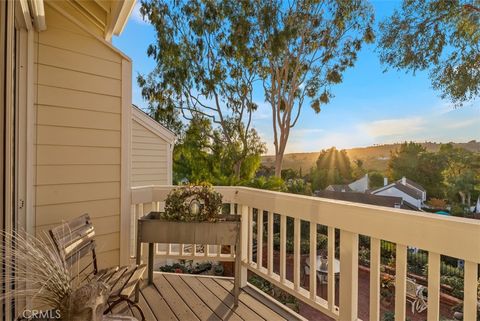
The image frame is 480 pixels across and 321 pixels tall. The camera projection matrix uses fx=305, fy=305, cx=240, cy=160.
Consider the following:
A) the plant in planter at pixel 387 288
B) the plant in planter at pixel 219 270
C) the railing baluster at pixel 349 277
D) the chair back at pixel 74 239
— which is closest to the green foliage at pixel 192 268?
the plant in planter at pixel 219 270

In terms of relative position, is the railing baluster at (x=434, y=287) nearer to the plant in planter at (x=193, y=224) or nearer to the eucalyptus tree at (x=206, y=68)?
the plant in planter at (x=193, y=224)

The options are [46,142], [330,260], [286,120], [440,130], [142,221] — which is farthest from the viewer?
[286,120]

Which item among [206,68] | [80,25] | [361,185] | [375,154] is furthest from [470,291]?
[206,68]

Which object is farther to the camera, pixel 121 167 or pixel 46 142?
pixel 121 167

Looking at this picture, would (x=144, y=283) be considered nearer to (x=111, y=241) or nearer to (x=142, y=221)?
(x=111, y=241)

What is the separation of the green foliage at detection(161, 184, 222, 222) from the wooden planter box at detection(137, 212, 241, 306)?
48 millimetres

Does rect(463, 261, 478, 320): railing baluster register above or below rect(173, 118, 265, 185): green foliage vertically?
below

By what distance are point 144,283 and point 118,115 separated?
5.21ft

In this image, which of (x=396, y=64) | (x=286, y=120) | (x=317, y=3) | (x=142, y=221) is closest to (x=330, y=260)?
(x=142, y=221)

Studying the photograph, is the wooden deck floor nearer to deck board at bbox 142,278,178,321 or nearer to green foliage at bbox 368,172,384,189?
deck board at bbox 142,278,178,321

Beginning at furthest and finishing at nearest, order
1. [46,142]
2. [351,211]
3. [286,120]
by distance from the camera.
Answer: [286,120]
[46,142]
[351,211]

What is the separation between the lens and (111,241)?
274 cm

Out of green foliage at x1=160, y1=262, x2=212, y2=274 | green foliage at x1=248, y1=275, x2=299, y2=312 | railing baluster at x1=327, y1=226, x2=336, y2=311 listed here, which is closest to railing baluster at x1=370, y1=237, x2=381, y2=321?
railing baluster at x1=327, y1=226, x2=336, y2=311

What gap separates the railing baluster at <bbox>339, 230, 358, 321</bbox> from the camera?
1887mm
